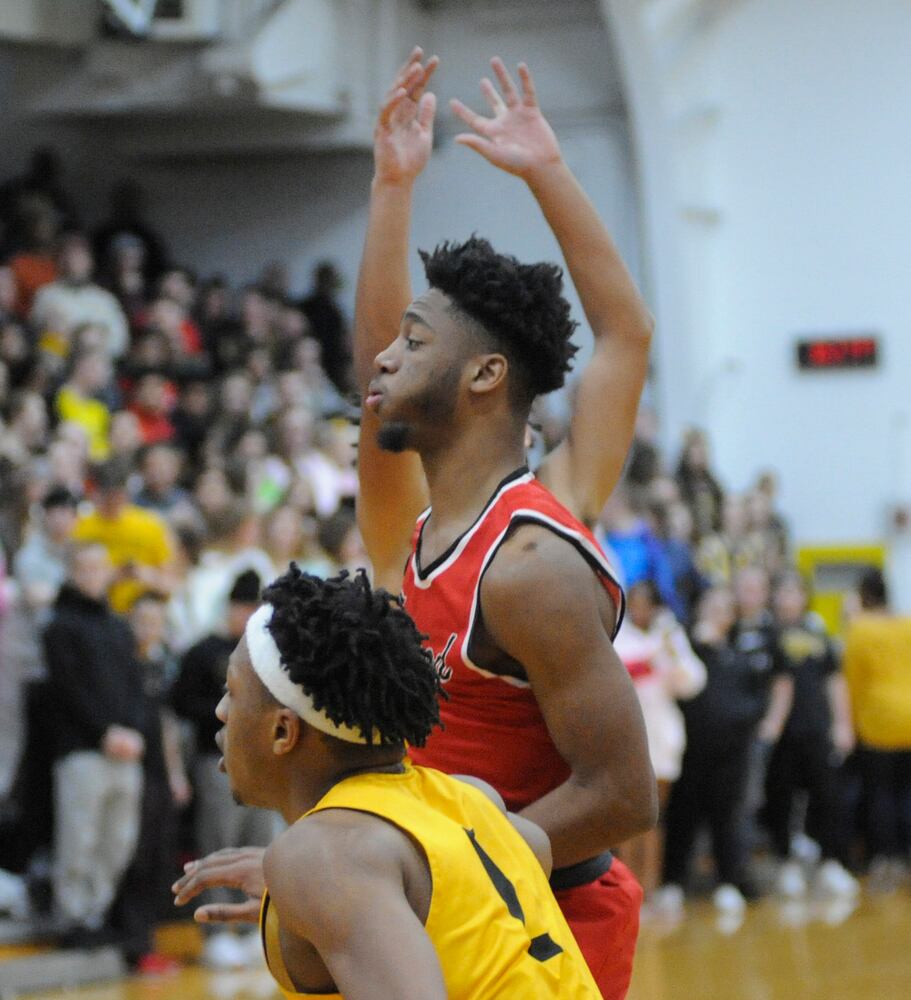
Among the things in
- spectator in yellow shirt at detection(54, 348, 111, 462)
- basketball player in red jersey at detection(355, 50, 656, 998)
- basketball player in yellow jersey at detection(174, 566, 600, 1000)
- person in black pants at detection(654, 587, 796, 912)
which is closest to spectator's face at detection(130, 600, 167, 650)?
spectator in yellow shirt at detection(54, 348, 111, 462)

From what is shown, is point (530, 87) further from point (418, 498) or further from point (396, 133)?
point (418, 498)

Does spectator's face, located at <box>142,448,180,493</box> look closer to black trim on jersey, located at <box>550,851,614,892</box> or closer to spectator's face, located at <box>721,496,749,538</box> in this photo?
spectator's face, located at <box>721,496,749,538</box>

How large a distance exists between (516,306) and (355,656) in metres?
0.78

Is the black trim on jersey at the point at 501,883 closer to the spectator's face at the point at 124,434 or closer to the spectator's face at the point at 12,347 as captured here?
the spectator's face at the point at 124,434

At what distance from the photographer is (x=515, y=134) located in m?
3.24

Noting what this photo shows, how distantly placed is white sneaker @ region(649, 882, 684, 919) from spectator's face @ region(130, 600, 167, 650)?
2.97 m

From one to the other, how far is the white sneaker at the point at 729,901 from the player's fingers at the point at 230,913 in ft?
23.4

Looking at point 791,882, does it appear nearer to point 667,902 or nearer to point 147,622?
point 667,902

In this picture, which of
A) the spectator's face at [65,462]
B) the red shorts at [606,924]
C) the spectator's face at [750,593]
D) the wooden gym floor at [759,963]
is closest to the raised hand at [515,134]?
the red shorts at [606,924]

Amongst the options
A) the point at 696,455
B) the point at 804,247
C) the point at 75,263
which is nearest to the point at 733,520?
the point at 696,455

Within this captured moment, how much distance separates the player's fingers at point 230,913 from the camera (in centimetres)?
246

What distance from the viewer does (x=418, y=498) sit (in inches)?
124

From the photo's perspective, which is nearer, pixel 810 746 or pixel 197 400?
pixel 197 400

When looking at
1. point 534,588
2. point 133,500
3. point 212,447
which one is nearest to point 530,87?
point 534,588
